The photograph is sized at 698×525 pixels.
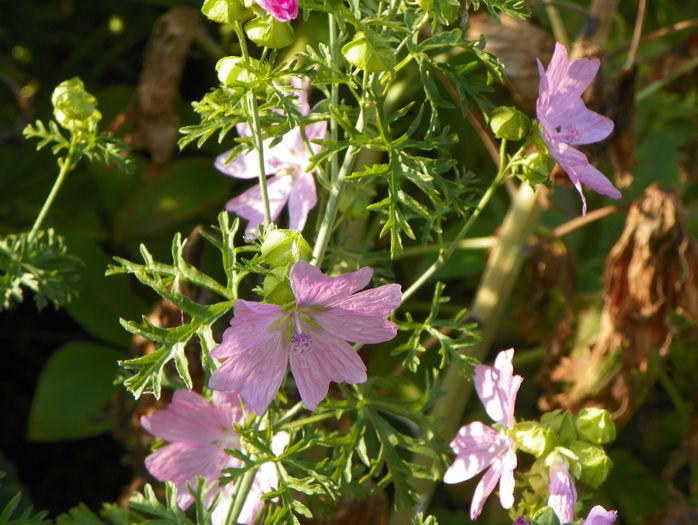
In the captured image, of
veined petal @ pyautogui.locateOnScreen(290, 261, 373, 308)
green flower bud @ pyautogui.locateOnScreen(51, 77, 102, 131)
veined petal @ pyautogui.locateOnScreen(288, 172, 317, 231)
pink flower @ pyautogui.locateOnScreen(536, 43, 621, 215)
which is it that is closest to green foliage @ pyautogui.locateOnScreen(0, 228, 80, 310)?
green flower bud @ pyautogui.locateOnScreen(51, 77, 102, 131)

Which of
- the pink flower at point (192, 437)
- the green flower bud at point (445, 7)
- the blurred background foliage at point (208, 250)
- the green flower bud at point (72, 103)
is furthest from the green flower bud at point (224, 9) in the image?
the blurred background foliage at point (208, 250)

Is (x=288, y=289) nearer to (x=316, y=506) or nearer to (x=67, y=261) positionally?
(x=316, y=506)

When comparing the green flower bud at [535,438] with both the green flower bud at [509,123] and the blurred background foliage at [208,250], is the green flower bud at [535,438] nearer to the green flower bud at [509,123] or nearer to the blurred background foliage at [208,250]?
the green flower bud at [509,123]

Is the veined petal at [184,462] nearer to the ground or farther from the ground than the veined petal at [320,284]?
nearer to the ground

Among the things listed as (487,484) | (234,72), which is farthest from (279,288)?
(487,484)

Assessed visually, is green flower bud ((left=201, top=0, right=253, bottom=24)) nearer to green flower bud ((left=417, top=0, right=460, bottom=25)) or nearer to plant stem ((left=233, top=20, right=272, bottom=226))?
plant stem ((left=233, top=20, right=272, bottom=226))

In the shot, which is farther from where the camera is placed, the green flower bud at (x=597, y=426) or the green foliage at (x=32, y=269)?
the green foliage at (x=32, y=269)

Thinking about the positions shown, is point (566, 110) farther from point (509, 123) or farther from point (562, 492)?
point (562, 492)

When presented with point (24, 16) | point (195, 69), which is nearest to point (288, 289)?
point (195, 69)
